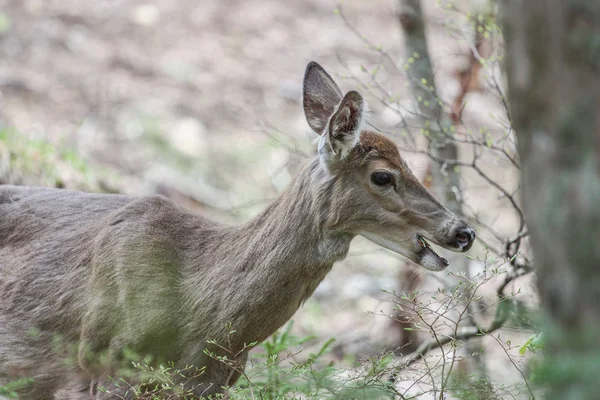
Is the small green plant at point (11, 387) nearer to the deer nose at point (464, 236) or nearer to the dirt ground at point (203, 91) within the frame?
the deer nose at point (464, 236)

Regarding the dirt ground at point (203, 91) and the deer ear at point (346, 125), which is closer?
the deer ear at point (346, 125)

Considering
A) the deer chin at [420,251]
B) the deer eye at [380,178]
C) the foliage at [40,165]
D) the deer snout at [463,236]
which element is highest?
the deer eye at [380,178]

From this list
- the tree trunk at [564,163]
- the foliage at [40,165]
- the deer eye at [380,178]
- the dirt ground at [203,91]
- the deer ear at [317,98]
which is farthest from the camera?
the dirt ground at [203,91]

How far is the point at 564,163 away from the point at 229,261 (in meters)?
3.30

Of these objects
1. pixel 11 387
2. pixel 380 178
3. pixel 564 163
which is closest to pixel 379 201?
pixel 380 178

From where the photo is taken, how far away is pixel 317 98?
Answer: 5.82 m

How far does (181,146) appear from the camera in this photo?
14492 millimetres

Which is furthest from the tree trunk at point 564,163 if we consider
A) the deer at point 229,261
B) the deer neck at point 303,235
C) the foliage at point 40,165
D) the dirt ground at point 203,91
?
the dirt ground at point 203,91

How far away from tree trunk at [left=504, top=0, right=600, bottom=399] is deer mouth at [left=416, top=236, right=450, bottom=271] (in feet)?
8.70

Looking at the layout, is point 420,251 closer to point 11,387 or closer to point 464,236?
point 464,236

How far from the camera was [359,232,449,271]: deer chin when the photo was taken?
534 centimetres

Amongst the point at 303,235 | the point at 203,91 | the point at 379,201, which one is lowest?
the point at 303,235

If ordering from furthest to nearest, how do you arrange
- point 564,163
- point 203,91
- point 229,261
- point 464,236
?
point 203,91 → point 229,261 → point 464,236 → point 564,163

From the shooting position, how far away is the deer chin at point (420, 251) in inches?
210
